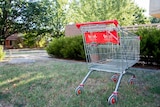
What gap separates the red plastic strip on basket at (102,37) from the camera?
3.30m

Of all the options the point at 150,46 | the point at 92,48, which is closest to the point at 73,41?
the point at 150,46

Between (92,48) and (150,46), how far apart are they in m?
3.04

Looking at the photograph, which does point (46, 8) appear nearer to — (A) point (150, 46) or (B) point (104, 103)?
(A) point (150, 46)

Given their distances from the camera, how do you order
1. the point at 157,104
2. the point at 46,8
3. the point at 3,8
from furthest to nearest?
the point at 46,8 → the point at 3,8 → the point at 157,104

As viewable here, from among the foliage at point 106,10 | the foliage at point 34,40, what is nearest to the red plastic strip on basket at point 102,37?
the foliage at point 106,10

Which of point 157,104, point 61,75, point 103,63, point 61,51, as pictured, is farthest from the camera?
point 61,51

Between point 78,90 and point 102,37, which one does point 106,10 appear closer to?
point 102,37

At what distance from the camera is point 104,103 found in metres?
3.29

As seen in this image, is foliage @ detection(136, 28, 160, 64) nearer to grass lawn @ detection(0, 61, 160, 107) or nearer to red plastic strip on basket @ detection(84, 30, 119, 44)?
grass lawn @ detection(0, 61, 160, 107)

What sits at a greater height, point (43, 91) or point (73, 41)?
point (73, 41)

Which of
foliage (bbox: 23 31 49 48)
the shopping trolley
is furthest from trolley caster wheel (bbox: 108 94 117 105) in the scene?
foliage (bbox: 23 31 49 48)

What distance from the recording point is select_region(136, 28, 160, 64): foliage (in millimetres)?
5941

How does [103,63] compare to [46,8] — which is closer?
[103,63]

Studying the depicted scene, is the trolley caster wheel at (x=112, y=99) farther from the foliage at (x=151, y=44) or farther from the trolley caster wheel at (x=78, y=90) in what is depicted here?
the foliage at (x=151, y=44)
